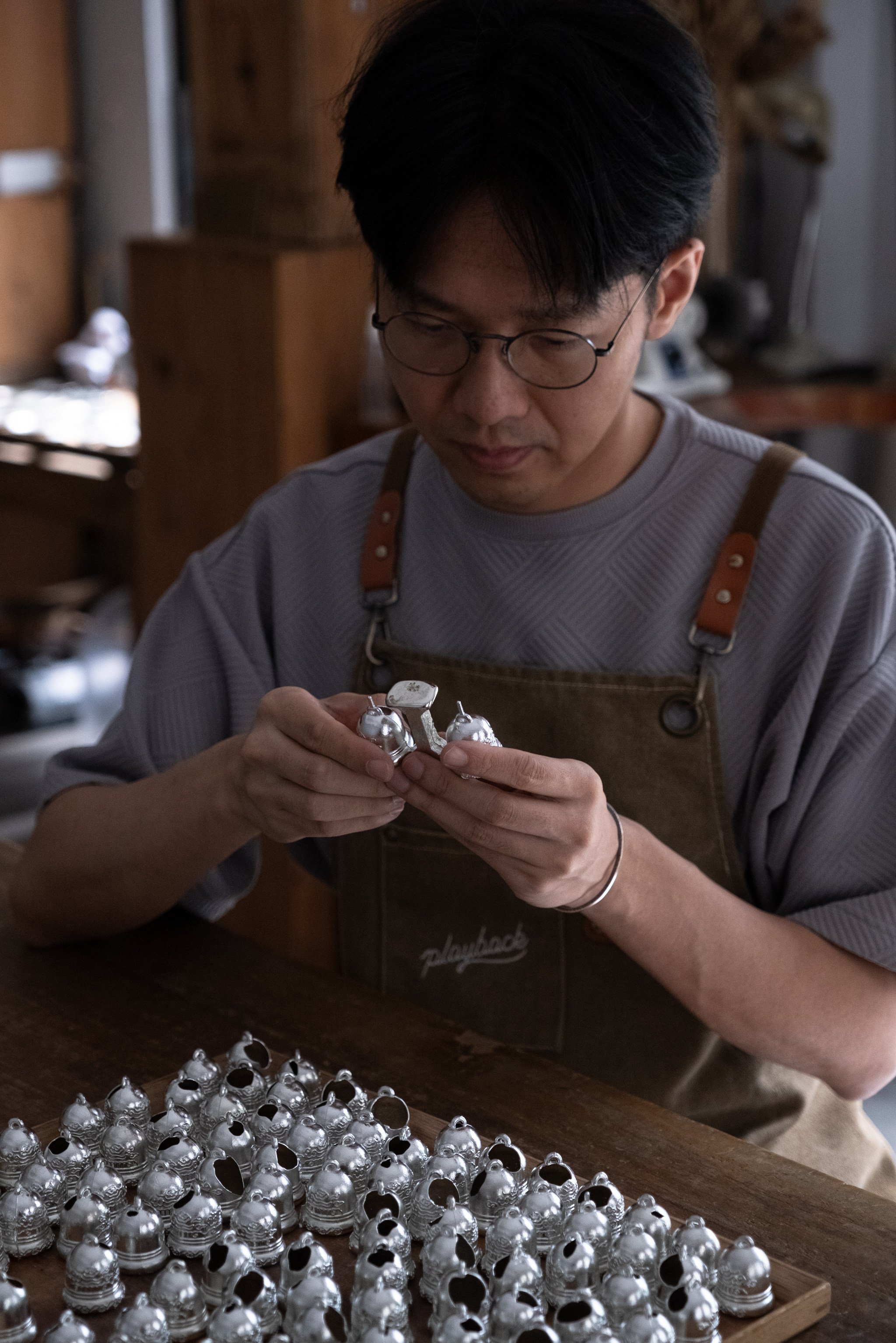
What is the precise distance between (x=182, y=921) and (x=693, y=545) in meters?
0.57

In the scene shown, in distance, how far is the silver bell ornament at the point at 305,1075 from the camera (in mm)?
1086

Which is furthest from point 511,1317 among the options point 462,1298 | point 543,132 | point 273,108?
point 273,108

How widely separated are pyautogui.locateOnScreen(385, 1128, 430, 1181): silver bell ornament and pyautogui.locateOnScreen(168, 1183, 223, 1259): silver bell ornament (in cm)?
12

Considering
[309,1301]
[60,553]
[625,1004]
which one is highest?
[309,1301]

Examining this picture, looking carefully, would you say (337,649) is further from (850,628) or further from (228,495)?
(228,495)

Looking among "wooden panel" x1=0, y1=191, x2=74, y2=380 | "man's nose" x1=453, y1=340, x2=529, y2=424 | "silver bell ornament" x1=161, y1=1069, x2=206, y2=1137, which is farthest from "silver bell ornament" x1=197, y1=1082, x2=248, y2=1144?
"wooden panel" x1=0, y1=191, x2=74, y2=380

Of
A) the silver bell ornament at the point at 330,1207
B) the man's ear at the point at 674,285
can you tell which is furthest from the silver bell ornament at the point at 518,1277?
the man's ear at the point at 674,285

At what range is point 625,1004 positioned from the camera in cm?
140

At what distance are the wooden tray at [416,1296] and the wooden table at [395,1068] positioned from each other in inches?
0.8

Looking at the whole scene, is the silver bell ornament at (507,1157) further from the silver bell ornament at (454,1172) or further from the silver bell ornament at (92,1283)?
the silver bell ornament at (92,1283)

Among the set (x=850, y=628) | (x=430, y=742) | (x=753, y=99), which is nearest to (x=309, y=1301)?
(x=430, y=742)

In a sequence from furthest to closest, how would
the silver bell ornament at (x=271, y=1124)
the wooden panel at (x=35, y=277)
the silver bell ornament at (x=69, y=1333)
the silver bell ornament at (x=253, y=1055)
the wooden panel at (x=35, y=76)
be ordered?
the wooden panel at (x=35, y=277), the wooden panel at (x=35, y=76), the silver bell ornament at (x=253, y=1055), the silver bell ornament at (x=271, y=1124), the silver bell ornament at (x=69, y=1333)

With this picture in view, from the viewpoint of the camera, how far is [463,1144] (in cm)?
99

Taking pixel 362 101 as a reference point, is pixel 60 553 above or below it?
below
